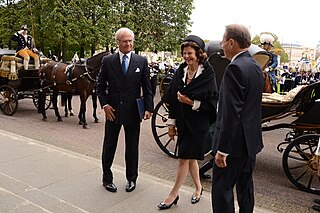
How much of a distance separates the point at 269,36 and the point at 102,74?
14.1ft

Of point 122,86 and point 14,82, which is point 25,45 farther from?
point 122,86

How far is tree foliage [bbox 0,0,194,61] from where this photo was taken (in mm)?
19719

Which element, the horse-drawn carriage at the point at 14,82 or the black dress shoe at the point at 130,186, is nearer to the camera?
the black dress shoe at the point at 130,186

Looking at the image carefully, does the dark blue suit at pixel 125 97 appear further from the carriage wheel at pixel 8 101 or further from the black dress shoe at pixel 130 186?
the carriage wheel at pixel 8 101

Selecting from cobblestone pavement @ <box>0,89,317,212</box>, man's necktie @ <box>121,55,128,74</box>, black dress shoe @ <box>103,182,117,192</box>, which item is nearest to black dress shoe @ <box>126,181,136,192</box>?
black dress shoe @ <box>103,182,117,192</box>

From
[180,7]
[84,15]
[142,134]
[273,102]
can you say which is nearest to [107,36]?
[84,15]

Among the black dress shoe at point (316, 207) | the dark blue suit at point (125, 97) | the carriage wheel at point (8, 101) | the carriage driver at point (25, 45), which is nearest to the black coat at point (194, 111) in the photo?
the dark blue suit at point (125, 97)

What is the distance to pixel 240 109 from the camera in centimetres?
256

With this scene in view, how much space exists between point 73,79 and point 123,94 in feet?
16.8

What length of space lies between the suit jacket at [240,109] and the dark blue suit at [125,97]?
160 cm

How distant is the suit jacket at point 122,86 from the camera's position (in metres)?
4.04

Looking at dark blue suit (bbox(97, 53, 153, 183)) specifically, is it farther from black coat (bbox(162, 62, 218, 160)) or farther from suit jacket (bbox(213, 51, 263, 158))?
suit jacket (bbox(213, 51, 263, 158))

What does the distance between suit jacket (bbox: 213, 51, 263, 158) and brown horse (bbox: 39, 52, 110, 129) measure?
5.85 m

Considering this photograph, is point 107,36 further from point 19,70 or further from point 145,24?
point 19,70
